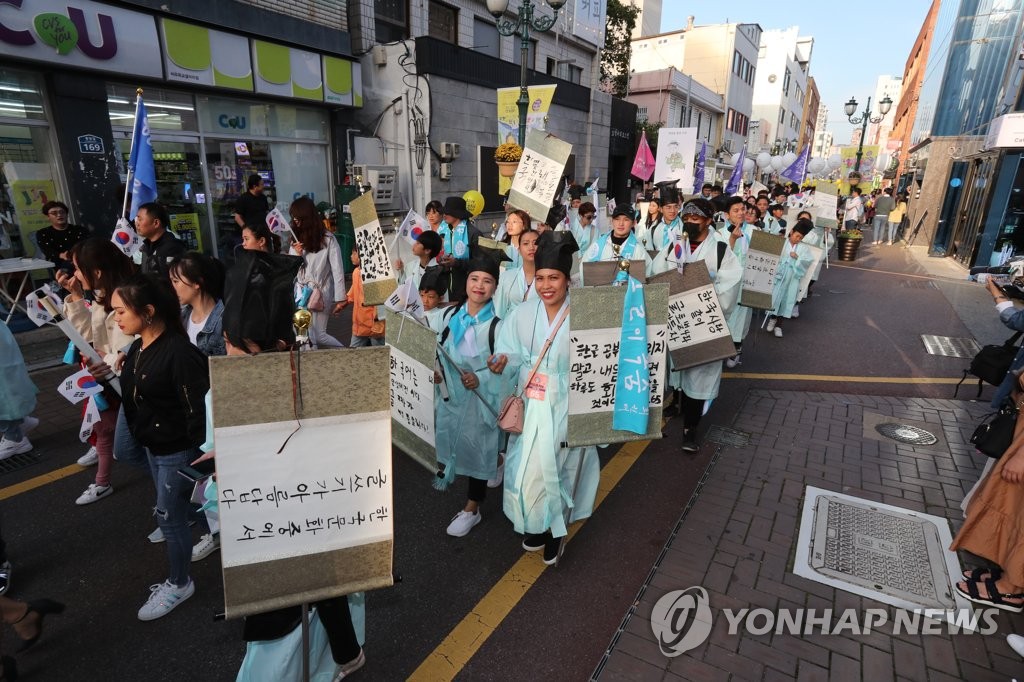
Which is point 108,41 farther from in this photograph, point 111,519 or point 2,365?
point 111,519

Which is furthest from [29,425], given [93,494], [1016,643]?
[1016,643]

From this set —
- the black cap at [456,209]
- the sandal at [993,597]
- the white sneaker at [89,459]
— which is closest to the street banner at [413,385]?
the white sneaker at [89,459]

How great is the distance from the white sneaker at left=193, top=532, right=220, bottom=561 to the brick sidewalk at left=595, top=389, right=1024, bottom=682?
2584mm

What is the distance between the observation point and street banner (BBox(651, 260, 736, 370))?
181 inches

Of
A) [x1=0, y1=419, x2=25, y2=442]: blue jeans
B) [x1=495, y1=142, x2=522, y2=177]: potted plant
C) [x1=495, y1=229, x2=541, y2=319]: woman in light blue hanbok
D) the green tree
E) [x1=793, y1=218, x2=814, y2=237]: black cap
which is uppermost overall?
the green tree

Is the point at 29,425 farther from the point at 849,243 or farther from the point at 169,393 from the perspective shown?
the point at 849,243

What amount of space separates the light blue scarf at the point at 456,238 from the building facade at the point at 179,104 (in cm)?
494

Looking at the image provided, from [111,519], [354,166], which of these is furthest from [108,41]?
[111,519]

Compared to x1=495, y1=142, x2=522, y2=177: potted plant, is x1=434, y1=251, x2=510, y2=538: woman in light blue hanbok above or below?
below

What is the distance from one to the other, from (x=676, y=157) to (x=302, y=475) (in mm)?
10943

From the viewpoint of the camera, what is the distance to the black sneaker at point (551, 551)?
11.5ft

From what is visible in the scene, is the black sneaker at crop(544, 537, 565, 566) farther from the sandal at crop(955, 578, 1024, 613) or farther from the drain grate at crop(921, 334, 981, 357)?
the drain grate at crop(921, 334, 981, 357)

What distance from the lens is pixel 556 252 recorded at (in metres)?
3.05

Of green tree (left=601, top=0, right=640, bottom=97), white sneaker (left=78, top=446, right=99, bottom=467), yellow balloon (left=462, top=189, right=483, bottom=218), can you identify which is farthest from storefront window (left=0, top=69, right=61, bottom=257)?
green tree (left=601, top=0, right=640, bottom=97)
